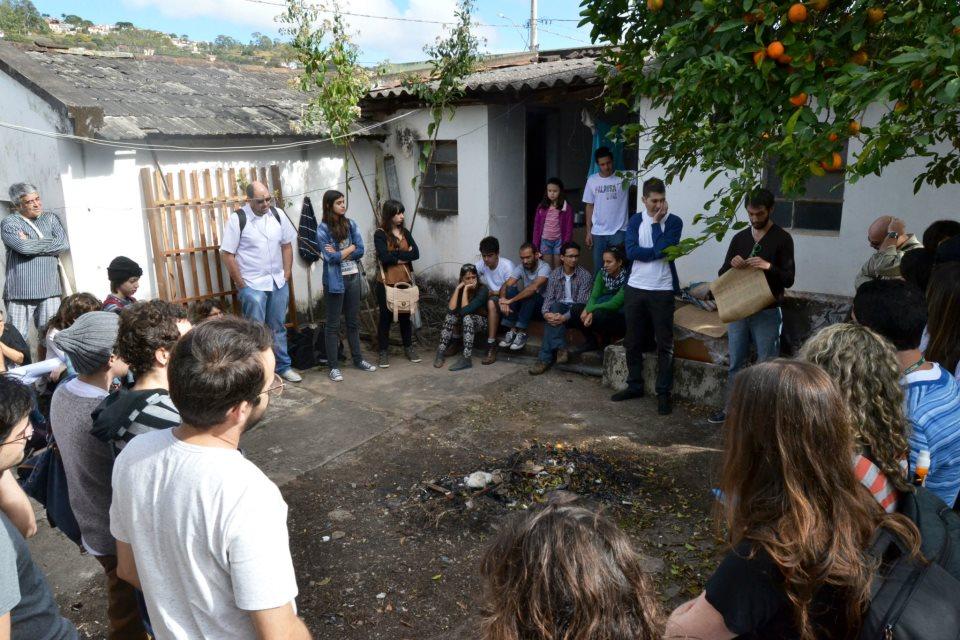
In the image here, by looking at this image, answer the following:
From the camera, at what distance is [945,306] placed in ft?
9.25

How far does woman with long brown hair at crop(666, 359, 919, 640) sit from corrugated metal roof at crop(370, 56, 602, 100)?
5.67m

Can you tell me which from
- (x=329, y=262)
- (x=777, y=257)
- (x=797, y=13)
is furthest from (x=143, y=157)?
(x=797, y=13)

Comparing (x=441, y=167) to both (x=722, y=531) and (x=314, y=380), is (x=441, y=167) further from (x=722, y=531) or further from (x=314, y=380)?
(x=722, y=531)

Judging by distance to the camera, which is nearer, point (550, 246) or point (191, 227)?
point (191, 227)

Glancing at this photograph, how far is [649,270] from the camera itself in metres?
6.22

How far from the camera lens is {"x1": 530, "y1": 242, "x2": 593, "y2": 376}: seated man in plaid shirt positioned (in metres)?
7.45

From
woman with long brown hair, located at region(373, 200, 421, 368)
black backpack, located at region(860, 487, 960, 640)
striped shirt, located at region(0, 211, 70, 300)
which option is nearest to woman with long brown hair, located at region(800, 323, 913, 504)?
black backpack, located at region(860, 487, 960, 640)

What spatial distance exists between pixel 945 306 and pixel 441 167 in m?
7.43

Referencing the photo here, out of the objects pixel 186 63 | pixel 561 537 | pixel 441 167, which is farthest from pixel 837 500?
pixel 186 63

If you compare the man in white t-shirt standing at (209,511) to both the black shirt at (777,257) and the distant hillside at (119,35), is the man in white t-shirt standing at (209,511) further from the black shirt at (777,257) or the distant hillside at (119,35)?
the distant hillside at (119,35)

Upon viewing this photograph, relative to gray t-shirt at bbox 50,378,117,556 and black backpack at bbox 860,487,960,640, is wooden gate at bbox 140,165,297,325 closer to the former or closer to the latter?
gray t-shirt at bbox 50,378,117,556

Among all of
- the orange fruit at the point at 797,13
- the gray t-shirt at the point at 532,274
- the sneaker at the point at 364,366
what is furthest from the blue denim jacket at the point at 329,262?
the orange fruit at the point at 797,13

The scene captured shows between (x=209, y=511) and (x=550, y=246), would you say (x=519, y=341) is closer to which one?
(x=550, y=246)

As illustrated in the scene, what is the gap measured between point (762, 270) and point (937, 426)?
347cm
